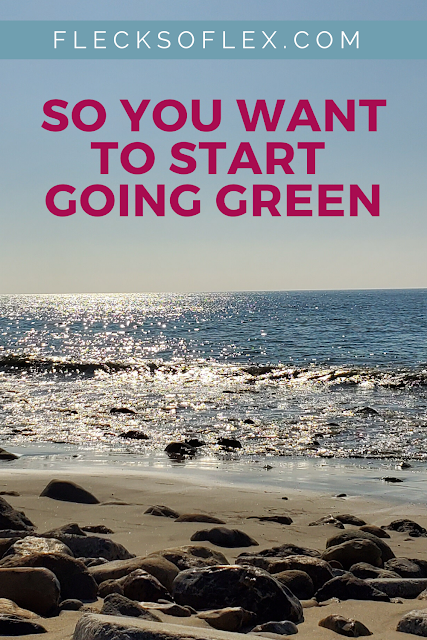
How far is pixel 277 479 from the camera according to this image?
11.7 m

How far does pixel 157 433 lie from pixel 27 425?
365 centimetres

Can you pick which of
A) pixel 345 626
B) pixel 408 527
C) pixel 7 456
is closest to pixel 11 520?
pixel 345 626

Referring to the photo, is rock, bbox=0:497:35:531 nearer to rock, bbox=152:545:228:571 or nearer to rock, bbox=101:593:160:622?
rock, bbox=152:545:228:571

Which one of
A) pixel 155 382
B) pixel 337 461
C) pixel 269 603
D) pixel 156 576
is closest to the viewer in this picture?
pixel 269 603

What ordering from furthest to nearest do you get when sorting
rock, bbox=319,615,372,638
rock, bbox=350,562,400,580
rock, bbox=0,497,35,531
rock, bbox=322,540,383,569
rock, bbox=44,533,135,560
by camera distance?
rock, bbox=0,497,35,531, rock, bbox=322,540,383,569, rock, bbox=44,533,135,560, rock, bbox=350,562,400,580, rock, bbox=319,615,372,638

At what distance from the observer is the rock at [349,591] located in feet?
17.6

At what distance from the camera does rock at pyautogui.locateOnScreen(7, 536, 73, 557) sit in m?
5.30

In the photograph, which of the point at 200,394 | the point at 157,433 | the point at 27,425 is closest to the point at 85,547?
the point at 157,433

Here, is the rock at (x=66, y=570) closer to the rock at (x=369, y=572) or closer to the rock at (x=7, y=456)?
the rock at (x=369, y=572)

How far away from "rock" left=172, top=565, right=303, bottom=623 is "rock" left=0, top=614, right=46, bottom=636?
1.17 metres

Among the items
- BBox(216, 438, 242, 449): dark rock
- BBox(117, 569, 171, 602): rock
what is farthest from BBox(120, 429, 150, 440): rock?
BBox(117, 569, 171, 602): rock

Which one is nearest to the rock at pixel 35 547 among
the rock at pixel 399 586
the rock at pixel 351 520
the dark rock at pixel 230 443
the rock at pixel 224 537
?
the rock at pixel 224 537

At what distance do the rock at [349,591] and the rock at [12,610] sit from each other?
234 centimetres

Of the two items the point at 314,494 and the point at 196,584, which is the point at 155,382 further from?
the point at 196,584
